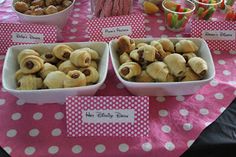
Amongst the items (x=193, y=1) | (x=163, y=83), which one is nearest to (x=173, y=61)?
(x=163, y=83)

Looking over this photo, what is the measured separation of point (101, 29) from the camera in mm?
856

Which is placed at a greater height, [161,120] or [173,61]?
[173,61]

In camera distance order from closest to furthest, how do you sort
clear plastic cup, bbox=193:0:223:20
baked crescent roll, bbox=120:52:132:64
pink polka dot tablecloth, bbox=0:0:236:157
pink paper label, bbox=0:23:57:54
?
pink polka dot tablecloth, bbox=0:0:236:157
baked crescent roll, bbox=120:52:132:64
pink paper label, bbox=0:23:57:54
clear plastic cup, bbox=193:0:223:20

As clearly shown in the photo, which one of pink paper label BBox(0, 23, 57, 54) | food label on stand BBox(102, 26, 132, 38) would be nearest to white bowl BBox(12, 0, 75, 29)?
pink paper label BBox(0, 23, 57, 54)

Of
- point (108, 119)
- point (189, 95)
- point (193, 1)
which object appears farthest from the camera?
point (193, 1)

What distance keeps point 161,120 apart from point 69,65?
25 centimetres

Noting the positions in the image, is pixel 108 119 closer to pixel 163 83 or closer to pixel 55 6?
pixel 163 83

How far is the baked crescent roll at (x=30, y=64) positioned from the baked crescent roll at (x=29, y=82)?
0.02m

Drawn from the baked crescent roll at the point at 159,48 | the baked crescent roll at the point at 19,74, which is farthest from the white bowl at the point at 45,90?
the baked crescent roll at the point at 159,48

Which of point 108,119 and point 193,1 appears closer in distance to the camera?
point 108,119

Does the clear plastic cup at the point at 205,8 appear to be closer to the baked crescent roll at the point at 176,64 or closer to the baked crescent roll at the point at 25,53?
the baked crescent roll at the point at 176,64

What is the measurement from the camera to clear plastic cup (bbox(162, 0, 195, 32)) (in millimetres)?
920

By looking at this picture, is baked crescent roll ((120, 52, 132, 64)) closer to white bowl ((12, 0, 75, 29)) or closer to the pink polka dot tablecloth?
Result: the pink polka dot tablecloth

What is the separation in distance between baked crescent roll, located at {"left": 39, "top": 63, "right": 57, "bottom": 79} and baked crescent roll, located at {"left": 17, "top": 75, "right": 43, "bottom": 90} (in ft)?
0.06
